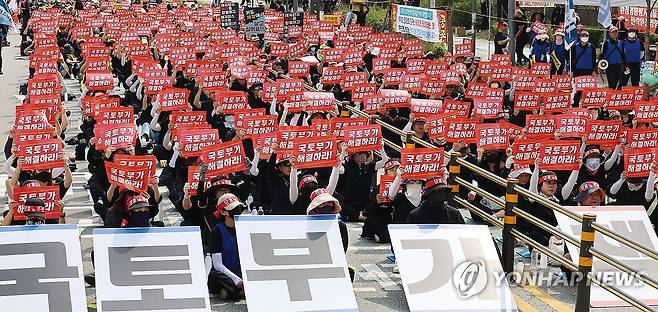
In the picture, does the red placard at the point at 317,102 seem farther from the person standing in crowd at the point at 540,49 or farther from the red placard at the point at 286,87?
the person standing in crowd at the point at 540,49

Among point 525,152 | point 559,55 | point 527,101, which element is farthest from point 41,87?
point 559,55

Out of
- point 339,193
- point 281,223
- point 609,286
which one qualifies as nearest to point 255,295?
point 281,223

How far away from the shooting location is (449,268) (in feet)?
32.6

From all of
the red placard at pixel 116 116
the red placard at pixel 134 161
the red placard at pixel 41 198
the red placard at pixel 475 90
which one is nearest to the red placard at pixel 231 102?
the red placard at pixel 116 116

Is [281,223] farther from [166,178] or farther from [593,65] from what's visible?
[593,65]

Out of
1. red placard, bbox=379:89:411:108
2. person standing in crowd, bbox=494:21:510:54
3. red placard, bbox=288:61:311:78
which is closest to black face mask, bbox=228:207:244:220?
red placard, bbox=379:89:411:108

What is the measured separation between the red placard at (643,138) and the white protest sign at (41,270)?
7.83 meters

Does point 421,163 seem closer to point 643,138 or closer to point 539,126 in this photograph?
point 643,138

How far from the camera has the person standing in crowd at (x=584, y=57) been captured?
2409cm

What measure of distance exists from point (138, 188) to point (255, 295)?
269cm

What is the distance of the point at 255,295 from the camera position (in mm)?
9383

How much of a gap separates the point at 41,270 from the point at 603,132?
27.9 feet

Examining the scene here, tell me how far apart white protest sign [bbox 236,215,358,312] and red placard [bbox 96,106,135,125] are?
6494 millimetres

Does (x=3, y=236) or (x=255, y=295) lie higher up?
(x=3, y=236)
